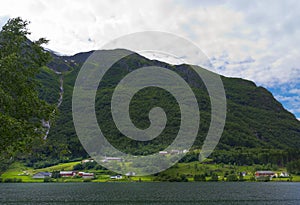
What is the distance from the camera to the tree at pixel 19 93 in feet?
55.2

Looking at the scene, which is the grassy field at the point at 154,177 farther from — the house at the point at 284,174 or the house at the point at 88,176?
the house at the point at 284,174

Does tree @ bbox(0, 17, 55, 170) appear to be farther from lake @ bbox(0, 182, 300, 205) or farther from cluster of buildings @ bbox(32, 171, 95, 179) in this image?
cluster of buildings @ bbox(32, 171, 95, 179)

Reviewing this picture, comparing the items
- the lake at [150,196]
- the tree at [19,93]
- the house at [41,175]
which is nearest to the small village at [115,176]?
the house at [41,175]

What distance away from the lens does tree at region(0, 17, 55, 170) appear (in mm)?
16828

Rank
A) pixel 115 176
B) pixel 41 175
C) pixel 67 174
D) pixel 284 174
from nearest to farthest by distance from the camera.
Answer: pixel 41 175 < pixel 115 176 < pixel 67 174 < pixel 284 174

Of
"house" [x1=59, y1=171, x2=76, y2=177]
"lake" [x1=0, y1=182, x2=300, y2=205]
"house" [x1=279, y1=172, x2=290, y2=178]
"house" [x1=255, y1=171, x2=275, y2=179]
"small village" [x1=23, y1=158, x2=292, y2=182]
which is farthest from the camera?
"house" [x1=279, y1=172, x2=290, y2=178]

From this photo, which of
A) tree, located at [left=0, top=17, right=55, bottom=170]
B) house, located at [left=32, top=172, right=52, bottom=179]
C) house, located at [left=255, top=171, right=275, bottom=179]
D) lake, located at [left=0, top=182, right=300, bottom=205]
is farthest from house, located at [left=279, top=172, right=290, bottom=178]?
tree, located at [left=0, top=17, right=55, bottom=170]

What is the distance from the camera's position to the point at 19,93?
1872 centimetres

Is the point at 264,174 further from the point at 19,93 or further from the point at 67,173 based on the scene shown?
the point at 19,93

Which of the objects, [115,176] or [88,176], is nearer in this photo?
[88,176]

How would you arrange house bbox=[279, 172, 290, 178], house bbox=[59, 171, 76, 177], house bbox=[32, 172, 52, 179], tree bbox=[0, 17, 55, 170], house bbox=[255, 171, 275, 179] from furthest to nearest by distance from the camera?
house bbox=[279, 172, 290, 178], house bbox=[255, 171, 275, 179], house bbox=[59, 171, 76, 177], house bbox=[32, 172, 52, 179], tree bbox=[0, 17, 55, 170]

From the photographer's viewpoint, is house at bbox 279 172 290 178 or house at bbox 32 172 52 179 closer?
house at bbox 32 172 52 179

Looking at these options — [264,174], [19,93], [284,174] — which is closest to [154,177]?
[264,174]

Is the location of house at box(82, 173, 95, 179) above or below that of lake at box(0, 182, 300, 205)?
above
